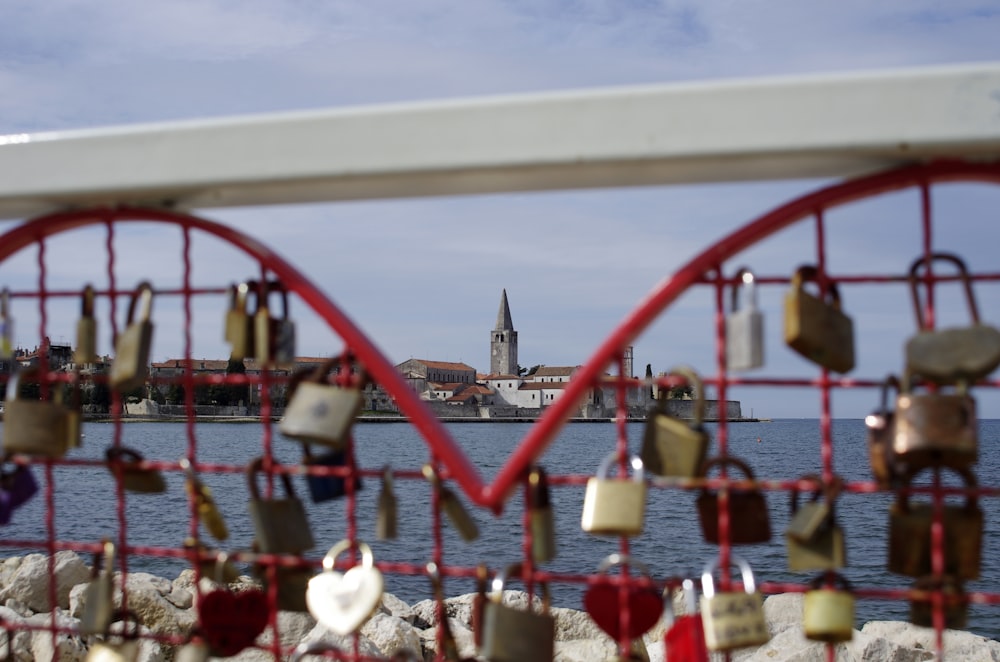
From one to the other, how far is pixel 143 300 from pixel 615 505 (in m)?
1.28

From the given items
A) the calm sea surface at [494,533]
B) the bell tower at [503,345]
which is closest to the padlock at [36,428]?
the calm sea surface at [494,533]

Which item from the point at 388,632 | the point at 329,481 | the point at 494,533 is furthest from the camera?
the point at 494,533

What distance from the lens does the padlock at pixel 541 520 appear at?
2.11 m

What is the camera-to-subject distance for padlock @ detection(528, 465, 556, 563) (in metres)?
2.11

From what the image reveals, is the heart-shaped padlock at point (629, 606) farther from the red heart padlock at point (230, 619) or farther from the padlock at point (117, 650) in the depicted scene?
the padlock at point (117, 650)

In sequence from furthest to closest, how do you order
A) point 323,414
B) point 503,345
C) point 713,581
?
1. point 503,345
2. point 323,414
3. point 713,581

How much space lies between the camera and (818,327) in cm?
197

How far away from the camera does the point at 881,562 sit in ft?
76.3

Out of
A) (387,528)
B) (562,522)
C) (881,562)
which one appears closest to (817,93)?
(387,528)

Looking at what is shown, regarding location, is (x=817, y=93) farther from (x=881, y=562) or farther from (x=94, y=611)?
(x=881, y=562)

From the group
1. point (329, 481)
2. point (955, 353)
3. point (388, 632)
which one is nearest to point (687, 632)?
point (955, 353)

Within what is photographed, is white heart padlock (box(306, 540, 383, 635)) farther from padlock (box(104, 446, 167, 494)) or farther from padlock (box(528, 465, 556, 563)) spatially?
padlock (box(104, 446, 167, 494))

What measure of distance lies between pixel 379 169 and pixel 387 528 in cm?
84

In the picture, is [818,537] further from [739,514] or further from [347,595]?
[347,595]
